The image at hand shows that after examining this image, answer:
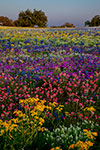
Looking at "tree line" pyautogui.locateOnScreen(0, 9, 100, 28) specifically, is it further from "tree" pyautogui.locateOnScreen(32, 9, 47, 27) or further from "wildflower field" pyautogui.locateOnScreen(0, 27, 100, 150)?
"wildflower field" pyautogui.locateOnScreen(0, 27, 100, 150)

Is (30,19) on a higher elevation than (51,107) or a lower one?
higher

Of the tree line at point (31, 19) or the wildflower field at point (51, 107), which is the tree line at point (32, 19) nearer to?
the tree line at point (31, 19)

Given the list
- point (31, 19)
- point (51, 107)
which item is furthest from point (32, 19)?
point (51, 107)

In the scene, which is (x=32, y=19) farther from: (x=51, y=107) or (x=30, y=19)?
(x=51, y=107)

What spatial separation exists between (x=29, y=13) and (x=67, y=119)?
2520 inches

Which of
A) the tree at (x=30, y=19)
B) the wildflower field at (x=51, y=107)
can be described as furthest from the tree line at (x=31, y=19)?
the wildflower field at (x=51, y=107)

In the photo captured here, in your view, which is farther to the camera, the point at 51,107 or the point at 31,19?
the point at 31,19

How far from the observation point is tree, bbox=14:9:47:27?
60.4 m

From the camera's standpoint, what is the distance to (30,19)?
204ft

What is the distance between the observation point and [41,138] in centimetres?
329

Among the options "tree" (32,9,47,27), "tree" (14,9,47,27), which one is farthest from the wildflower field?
"tree" (32,9,47,27)

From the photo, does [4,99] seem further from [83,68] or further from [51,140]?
[83,68]

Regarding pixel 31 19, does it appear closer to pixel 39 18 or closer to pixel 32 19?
pixel 32 19

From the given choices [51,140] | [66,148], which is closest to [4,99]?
[51,140]
